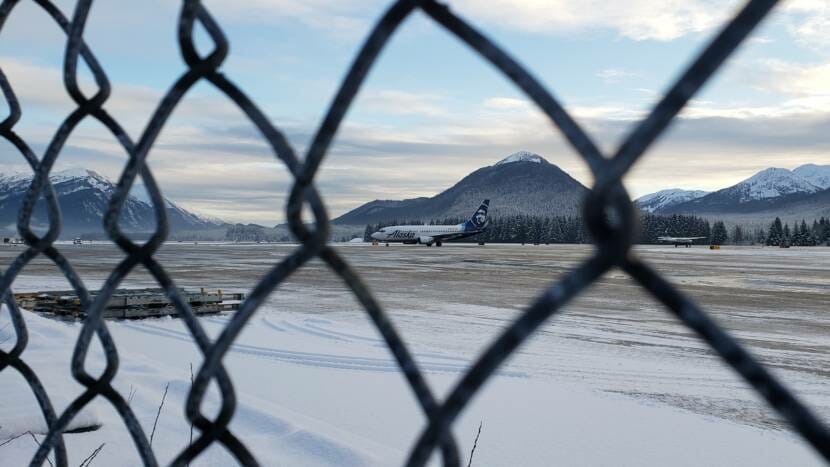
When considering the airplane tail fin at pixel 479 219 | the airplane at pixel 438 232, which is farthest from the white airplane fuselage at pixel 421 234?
the airplane tail fin at pixel 479 219

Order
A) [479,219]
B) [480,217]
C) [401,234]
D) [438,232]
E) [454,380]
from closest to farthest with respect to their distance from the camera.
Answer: [454,380]
[480,217]
[479,219]
[438,232]
[401,234]

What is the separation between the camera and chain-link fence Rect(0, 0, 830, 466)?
15.2 inches

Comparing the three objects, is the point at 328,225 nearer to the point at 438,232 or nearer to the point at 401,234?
the point at 438,232

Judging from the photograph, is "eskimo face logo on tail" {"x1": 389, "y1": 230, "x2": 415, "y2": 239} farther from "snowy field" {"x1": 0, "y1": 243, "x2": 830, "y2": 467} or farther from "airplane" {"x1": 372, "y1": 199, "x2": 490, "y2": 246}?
"snowy field" {"x1": 0, "y1": 243, "x2": 830, "y2": 467}

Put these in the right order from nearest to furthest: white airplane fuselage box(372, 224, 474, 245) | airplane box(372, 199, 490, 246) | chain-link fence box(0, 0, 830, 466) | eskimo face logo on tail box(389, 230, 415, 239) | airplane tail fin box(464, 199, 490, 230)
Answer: chain-link fence box(0, 0, 830, 466) → airplane tail fin box(464, 199, 490, 230) → airplane box(372, 199, 490, 246) → white airplane fuselage box(372, 224, 474, 245) → eskimo face logo on tail box(389, 230, 415, 239)

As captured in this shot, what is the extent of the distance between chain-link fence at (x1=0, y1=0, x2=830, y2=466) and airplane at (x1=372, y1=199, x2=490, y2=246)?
217ft

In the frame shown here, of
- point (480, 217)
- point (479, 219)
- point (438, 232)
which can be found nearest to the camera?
point (480, 217)

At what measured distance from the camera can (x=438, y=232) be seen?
74.9 meters

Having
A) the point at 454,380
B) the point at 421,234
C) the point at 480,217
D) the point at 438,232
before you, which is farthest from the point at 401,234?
the point at 454,380

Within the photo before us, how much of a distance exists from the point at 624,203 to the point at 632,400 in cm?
636

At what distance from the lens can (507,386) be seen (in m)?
6.40

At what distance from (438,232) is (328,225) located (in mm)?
74397

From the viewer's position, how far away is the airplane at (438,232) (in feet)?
230

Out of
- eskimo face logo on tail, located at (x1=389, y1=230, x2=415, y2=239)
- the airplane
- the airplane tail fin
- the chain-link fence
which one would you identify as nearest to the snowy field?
the chain-link fence
